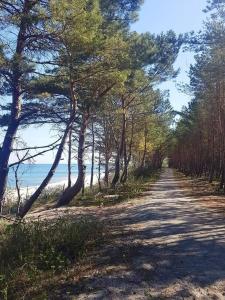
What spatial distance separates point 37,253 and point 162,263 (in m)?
2.60

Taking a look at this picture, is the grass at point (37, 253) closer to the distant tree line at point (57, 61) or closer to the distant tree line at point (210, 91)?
the distant tree line at point (57, 61)

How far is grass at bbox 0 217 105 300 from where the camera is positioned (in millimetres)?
7846

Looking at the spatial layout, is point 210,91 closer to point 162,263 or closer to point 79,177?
point 79,177

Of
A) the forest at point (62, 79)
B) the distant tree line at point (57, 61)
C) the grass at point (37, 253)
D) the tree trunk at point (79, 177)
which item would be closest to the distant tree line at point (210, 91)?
the forest at point (62, 79)

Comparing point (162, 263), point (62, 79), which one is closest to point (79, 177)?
point (62, 79)

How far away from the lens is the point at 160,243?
35.3 ft

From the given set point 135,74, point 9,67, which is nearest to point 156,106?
point 135,74

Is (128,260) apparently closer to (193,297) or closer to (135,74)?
(193,297)

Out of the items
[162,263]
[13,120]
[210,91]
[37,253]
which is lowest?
[162,263]

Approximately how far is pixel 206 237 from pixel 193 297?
4.65 metres

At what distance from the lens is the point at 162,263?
29.3 ft

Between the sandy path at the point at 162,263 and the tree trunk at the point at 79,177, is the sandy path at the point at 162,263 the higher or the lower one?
the lower one

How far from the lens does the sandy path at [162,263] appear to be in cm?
740

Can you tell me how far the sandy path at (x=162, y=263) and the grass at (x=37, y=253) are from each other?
2.00 ft
